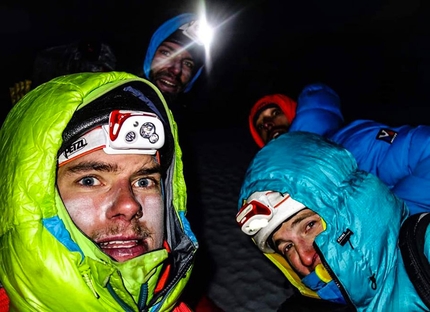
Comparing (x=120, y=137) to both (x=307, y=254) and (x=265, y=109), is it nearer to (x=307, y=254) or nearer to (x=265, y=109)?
(x=307, y=254)

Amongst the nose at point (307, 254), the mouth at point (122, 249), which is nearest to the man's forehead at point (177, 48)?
the nose at point (307, 254)

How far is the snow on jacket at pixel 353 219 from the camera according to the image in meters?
1.36

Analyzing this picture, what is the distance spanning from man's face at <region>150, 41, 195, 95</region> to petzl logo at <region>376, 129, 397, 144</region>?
164cm

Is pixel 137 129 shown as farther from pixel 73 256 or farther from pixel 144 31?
pixel 144 31

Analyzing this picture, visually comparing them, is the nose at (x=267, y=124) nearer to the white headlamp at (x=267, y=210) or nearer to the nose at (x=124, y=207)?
the white headlamp at (x=267, y=210)

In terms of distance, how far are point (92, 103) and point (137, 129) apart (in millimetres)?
171

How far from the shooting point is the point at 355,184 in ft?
4.73

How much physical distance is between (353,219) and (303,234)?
24cm

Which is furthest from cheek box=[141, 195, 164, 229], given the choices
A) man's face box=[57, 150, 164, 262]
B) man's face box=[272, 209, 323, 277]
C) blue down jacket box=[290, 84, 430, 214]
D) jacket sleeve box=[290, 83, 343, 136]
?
jacket sleeve box=[290, 83, 343, 136]

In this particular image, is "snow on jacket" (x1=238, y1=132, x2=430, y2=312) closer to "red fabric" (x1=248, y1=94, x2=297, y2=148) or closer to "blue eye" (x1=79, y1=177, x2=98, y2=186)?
"blue eye" (x1=79, y1=177, x2=98, y2=186)

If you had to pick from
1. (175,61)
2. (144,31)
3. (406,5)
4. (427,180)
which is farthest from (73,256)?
(406,5)

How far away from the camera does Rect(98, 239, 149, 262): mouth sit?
3.29 feet

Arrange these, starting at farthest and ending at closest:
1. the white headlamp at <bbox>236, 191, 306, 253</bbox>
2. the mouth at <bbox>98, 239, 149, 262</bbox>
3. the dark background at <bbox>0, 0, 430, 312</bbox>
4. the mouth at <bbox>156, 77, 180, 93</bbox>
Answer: the dark background at <bbox>0, 0, 430, 312</bbox>
the mouth at <bbox>156, 77, 180, 93</bbox>
the white headlamp at <bbox>236, 191, 306, 253</bbox>
the mouth at <bbox>98, 239, 149, 262</bbox>

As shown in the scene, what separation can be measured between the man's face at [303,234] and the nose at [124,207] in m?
0.73
